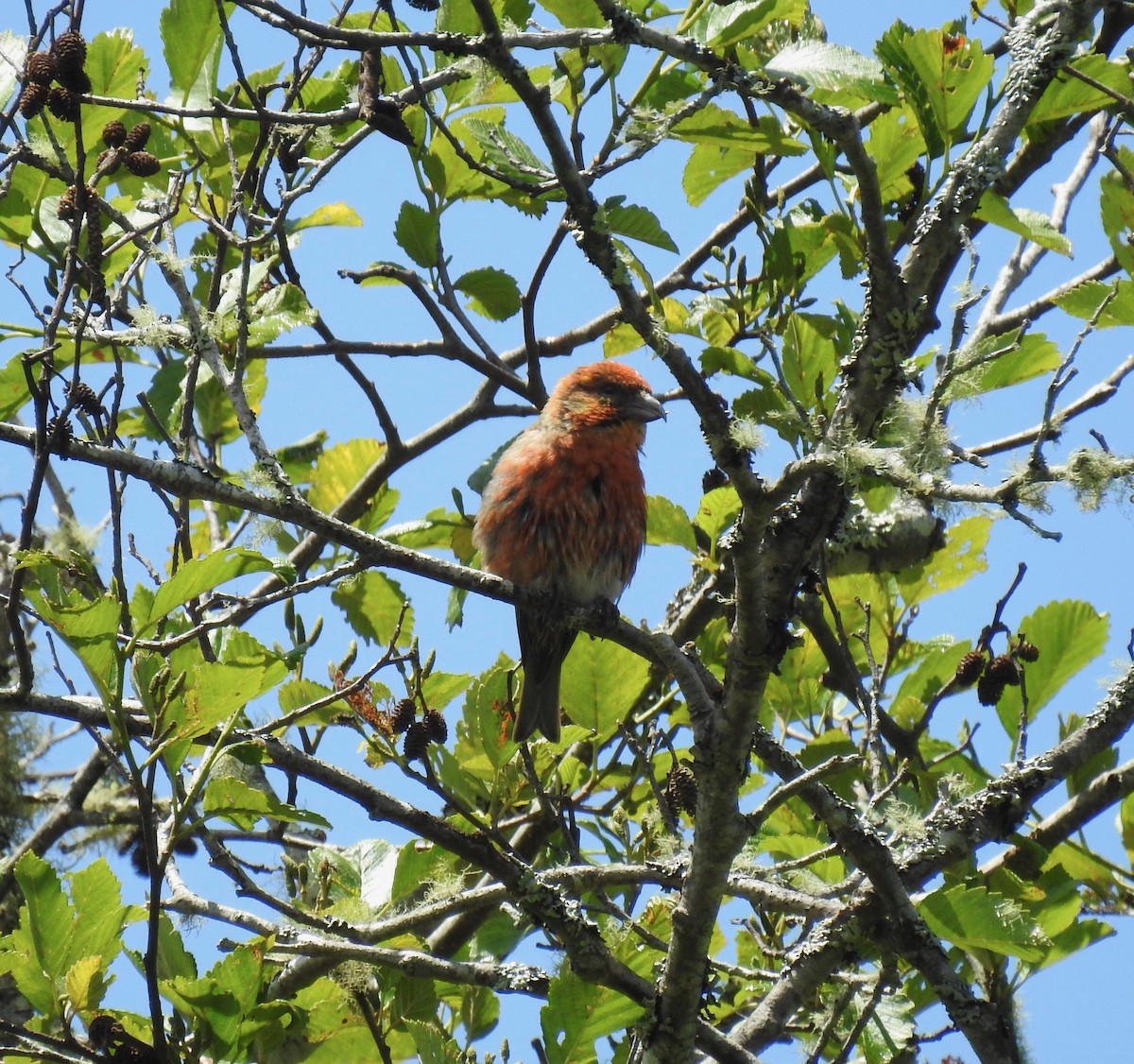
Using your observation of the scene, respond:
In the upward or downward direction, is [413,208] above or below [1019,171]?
below

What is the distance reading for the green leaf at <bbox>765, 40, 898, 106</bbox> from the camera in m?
3.18

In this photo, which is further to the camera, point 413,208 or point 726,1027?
point 726,1027

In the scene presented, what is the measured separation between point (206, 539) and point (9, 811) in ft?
5.40

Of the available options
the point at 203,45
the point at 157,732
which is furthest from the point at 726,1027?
the point at 203,45

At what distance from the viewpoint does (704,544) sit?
18.1ft

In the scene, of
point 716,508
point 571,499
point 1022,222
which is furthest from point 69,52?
point 571,499

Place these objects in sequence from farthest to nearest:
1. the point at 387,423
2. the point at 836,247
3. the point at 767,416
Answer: the point at 387,423 < the point at 836,247 < the point at 767,416

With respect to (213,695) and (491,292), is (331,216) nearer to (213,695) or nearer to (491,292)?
(491,292)

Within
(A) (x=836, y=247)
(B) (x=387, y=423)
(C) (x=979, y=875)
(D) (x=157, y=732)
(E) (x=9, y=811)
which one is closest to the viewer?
(D) (x=157, y=732)

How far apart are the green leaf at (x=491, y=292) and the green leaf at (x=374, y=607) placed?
3.52ft

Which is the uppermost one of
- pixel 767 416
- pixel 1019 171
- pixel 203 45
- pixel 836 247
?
pixel 1019 171

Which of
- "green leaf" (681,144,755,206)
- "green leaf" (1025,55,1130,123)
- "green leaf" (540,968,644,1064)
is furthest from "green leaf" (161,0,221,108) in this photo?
"green leaf" (540,968,644,1064)

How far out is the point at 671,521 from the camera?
4.91m

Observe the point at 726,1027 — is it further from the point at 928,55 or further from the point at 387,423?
the point at 928,55
